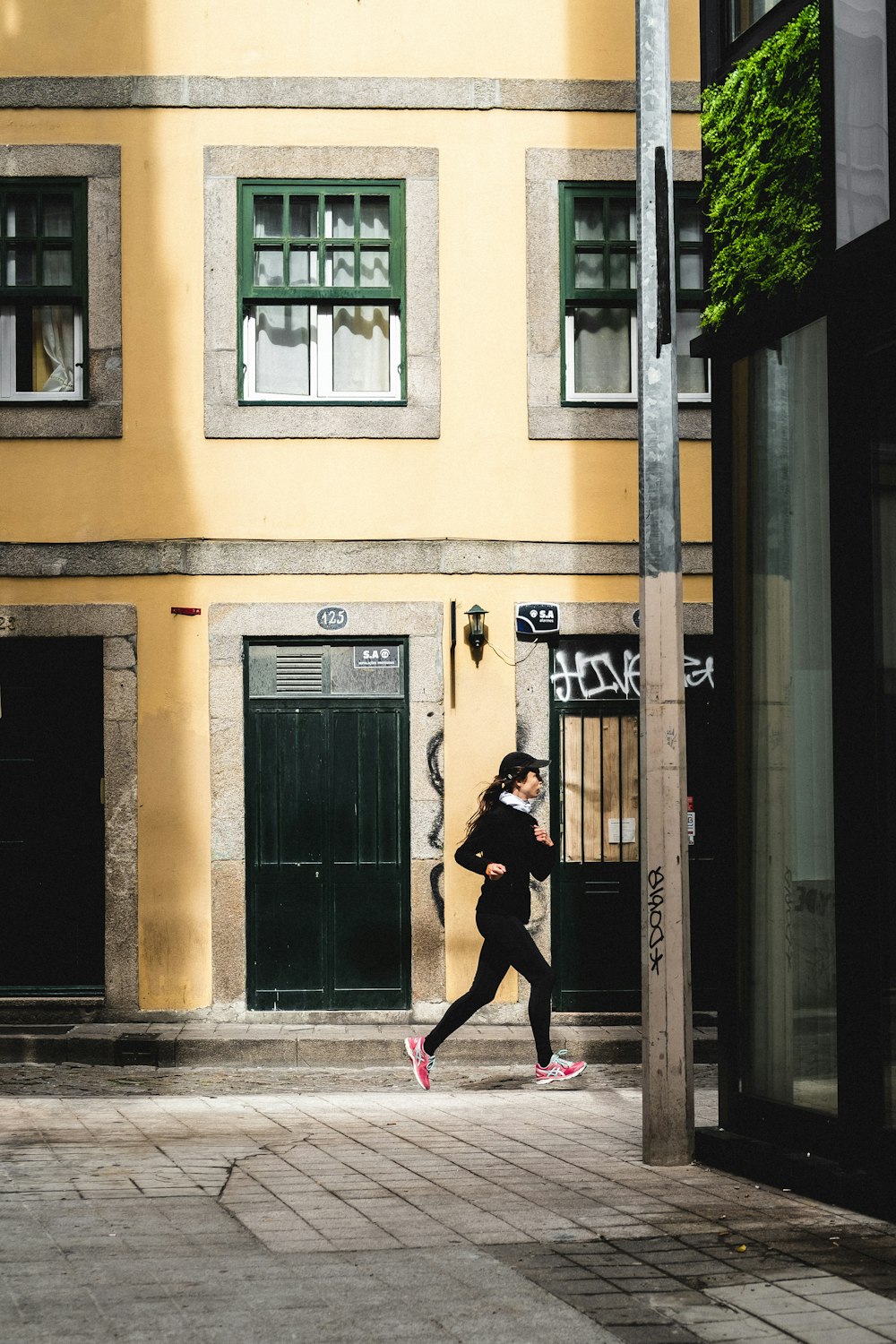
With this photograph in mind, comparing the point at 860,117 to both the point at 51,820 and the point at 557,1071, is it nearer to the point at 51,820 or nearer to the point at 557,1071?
the point at 557,1071

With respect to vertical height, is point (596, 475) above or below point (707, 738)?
above

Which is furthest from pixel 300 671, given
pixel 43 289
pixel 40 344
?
pixel 43 289

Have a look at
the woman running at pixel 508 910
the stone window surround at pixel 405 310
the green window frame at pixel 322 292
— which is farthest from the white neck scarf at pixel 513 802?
the green window frame at pixel 322 292

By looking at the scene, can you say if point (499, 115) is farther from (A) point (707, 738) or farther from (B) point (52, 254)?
(A) point (707, 738)

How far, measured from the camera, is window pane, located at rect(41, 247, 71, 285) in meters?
13.1

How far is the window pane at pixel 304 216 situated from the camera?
13.1 meters

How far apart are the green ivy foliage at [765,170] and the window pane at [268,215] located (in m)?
5.10

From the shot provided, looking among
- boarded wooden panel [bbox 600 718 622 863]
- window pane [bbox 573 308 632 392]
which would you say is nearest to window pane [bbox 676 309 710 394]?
window pane [bbox 573 308 632 392]

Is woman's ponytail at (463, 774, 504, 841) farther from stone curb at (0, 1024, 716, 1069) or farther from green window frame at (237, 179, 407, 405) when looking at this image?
green window frame at (237, 179, 407, 405)

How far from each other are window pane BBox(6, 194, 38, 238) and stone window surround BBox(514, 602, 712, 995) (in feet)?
15.7

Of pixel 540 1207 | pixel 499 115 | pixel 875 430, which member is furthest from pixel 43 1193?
pixel 499 115

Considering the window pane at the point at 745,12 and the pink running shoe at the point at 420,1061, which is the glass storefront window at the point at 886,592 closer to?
the window pane at the point at 745,12

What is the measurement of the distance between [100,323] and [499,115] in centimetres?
336

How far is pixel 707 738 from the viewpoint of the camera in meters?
13.2
